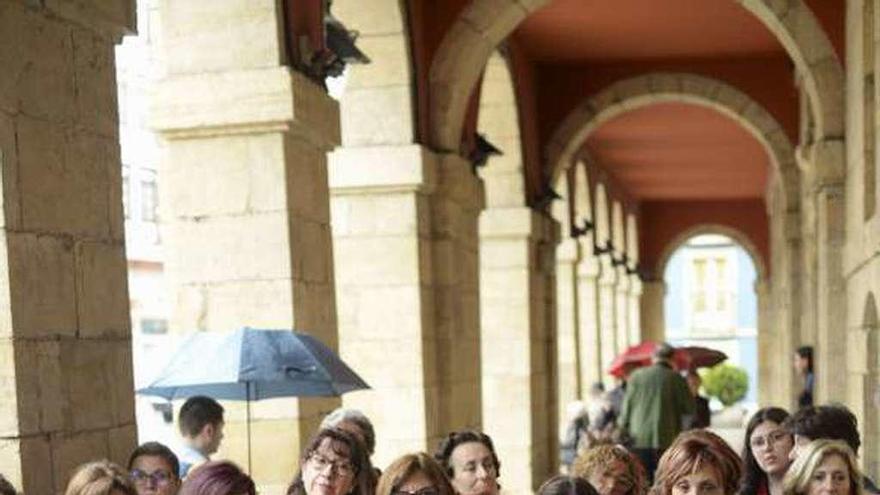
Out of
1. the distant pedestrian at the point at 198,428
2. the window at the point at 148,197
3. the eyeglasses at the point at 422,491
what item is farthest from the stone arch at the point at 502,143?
the eyeglasses at the point at 422,491

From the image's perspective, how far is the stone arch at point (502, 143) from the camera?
47.2ft

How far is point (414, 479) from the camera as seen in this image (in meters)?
4.17

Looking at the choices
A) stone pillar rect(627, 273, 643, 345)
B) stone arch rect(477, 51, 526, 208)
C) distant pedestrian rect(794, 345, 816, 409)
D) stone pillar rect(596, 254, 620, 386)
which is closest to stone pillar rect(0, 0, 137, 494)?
distant pedestrian rect(794, 345, 816, 409)

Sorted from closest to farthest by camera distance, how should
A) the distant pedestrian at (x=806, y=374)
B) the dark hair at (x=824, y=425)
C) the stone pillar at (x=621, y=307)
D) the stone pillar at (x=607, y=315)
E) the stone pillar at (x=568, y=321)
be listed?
the dark hair at (x=824, y=425) → the distant pedestrian at (x=806, y=374) → the stone pillar at (x=568, y=321) → the stone pillar at (x=607, y=315) → the stone pillar at (x=621, y=307)

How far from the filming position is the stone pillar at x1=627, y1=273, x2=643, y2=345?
2923cm

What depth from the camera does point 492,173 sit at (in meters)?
14.6

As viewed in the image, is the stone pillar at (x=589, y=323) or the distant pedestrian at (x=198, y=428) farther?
the stone pillar at (x=589, y=323)

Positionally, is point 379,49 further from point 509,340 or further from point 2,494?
point 2,494

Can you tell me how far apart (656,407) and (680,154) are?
14111 millimetres

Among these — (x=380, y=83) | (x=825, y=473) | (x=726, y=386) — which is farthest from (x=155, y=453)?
(x=726, y=386)

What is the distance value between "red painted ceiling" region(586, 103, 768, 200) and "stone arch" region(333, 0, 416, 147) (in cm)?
927

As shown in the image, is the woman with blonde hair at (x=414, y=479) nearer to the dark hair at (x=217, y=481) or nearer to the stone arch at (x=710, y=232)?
the dark hair at (x=217, y=481)

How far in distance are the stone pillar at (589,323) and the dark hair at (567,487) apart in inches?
736

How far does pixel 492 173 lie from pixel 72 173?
9.98 meters
